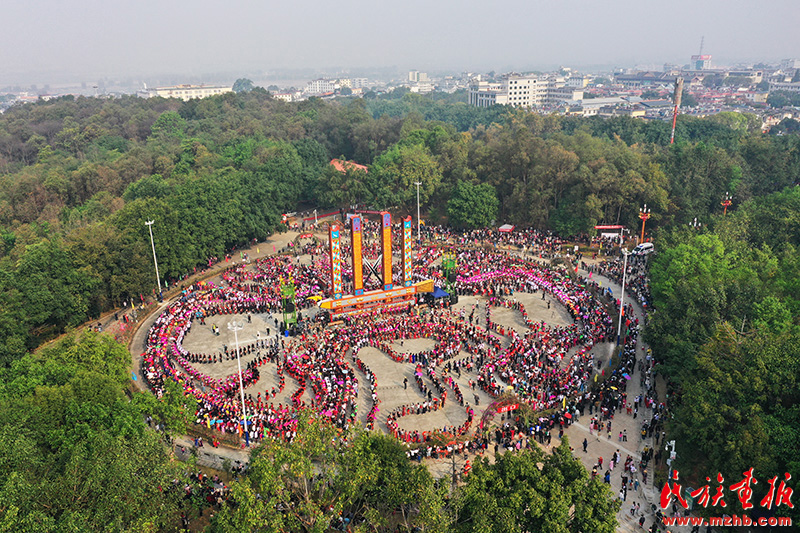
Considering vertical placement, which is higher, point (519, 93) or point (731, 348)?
point (519, 93)

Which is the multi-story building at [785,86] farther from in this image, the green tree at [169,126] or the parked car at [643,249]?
the green tree at [169,126]

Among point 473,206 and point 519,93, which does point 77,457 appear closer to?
point 473,206

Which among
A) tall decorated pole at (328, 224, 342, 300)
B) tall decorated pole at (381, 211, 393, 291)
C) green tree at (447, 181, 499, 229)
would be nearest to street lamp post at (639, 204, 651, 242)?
green tree at (447, 181, 499, 229)

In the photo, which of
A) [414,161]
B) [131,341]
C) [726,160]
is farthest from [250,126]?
[726,160]

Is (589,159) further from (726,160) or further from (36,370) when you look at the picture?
(36,370)

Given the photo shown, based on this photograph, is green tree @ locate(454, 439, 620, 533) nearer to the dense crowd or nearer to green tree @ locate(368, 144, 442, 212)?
the dense crowd

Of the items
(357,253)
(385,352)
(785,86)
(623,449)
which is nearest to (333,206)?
(357,253)
